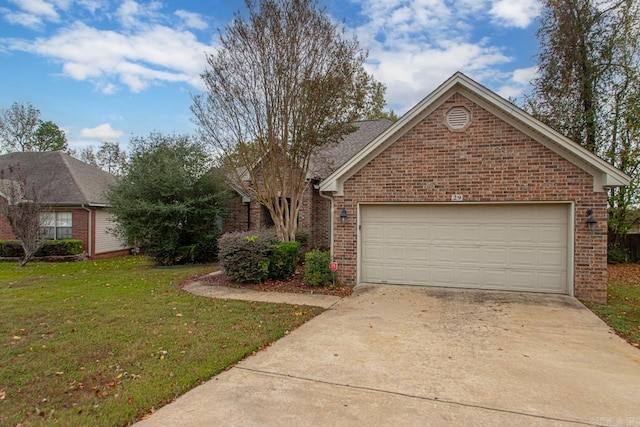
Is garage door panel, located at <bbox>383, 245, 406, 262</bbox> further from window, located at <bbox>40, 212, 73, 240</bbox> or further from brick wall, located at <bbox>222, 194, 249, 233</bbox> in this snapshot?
window, located at <bbox>40, 212, 73, 240</bbox>

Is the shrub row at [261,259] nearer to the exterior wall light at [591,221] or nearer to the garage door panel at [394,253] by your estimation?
the garage door panel at [394,253]

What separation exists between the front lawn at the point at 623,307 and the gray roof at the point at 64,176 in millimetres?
16809

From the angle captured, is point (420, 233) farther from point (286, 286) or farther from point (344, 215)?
point (286, 286)

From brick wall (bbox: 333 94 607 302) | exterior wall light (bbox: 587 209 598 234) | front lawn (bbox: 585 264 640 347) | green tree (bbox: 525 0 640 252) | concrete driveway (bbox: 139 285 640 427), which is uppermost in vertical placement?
green tree (bbox: 525 0 640 252)

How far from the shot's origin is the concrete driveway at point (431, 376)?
132 inches

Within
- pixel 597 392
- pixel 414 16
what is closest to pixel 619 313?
pixel 597 392

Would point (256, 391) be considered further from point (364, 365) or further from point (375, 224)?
point (375, 224)

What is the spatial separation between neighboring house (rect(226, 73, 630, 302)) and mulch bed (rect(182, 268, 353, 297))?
0.73 metres

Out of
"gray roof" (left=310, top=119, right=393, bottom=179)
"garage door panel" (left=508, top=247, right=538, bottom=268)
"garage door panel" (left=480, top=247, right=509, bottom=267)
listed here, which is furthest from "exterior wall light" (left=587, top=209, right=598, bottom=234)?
"gray roof" (left=310, top=119, right=393, bottom=179)

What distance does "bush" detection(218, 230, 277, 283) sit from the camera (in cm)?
956

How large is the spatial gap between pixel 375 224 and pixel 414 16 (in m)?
6.03

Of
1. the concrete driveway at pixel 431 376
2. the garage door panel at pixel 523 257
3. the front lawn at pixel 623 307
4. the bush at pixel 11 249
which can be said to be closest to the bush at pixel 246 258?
the concrete driveway at pixel 431 376

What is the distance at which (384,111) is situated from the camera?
103 feet

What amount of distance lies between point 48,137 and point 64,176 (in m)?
21.9
